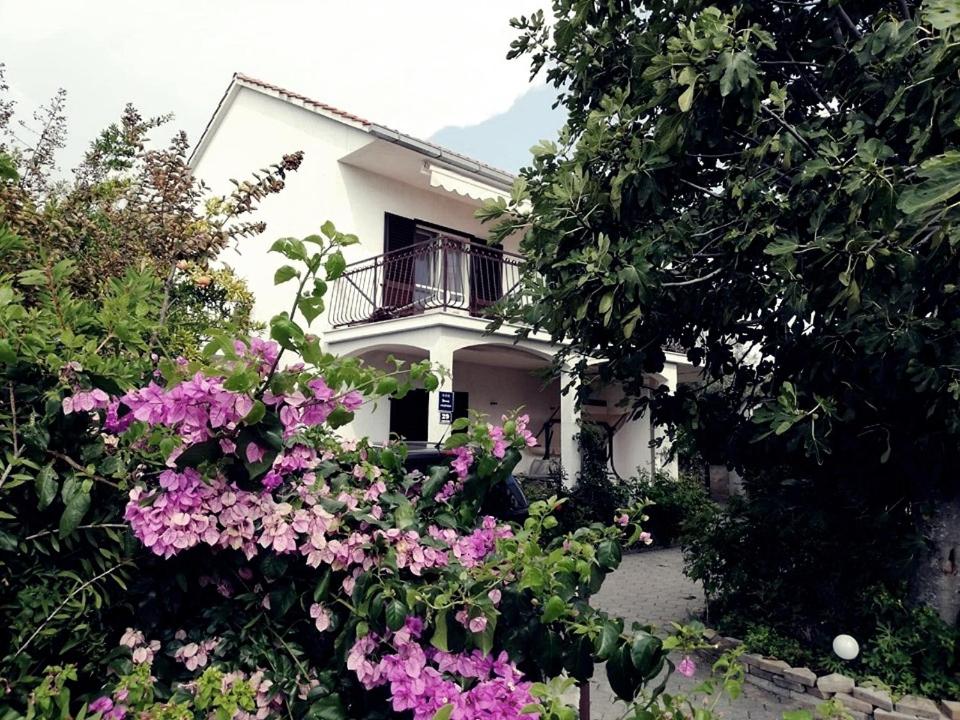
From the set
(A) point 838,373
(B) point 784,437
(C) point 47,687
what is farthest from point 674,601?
(C) point 47,687

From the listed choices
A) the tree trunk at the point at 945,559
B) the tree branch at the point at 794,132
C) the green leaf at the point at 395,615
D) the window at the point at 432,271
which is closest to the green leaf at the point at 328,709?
the green leaf at the point at 395,615

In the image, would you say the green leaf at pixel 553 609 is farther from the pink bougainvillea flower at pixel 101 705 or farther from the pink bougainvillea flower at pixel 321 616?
the pink bougainvillea flower at pixel 101 705

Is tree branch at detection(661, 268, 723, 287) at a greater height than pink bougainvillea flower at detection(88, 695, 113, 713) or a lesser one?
greater

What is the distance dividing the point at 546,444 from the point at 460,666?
1324 centimetres

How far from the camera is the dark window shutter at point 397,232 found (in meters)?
13.5

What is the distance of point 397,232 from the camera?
1376 centimetres

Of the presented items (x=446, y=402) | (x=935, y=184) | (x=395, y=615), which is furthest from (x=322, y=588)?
(x=446, y=402)

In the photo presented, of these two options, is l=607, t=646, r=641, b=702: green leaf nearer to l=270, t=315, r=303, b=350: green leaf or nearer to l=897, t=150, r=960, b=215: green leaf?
l=270, t=315, r=303, b=350: green leaf

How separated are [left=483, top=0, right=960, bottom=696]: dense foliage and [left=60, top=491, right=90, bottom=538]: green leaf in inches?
132

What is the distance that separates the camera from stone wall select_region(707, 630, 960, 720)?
4.46m

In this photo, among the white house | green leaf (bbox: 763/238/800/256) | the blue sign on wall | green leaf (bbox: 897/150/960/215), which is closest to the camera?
green leaf (bbox: 897/150/960/215)

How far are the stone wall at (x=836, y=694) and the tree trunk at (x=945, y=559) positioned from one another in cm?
80

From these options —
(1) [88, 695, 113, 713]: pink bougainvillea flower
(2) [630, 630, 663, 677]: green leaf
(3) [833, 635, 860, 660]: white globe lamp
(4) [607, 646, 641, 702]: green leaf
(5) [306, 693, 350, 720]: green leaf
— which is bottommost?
(3) [833, 635, 860, 660]: white globe lamp

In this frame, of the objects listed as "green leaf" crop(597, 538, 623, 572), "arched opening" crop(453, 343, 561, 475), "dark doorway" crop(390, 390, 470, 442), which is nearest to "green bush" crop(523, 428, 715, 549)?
"arched opening" crop(453, 343, 561, 475)
